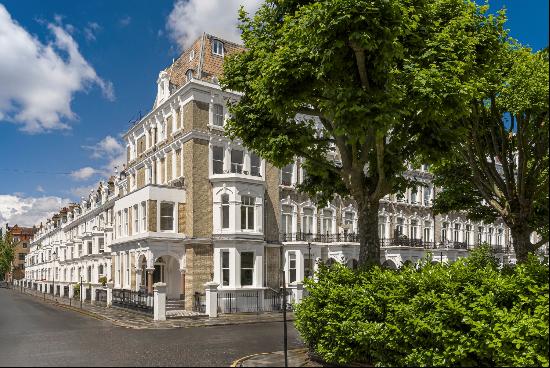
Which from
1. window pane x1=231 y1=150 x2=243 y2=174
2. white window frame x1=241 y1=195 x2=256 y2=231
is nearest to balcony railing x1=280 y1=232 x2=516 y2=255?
white window frame x1=241 y1=195 x2=256 y2=231

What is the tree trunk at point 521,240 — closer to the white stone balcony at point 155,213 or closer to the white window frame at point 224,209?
the white window frame at point 224,209

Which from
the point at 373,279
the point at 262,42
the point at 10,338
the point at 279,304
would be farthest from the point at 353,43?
the point at 279,304

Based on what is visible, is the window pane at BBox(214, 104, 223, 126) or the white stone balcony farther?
the window pane at BBox(214, 104, 223, 126)

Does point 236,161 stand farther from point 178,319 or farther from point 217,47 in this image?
point 178,319

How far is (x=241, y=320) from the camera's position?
27.0m

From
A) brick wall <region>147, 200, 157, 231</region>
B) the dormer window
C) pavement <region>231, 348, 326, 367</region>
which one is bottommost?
pavement <region>231, 348, 326, 367</region>

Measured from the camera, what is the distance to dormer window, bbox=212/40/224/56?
123 feet

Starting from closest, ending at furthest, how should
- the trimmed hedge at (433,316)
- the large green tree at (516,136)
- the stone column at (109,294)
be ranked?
1. the trimmed hedge at (433,316)
2. the large green tree at (516,136)
3. the stone column at (109,294)

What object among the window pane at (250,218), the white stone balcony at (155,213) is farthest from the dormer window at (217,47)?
the window pane at (250,218)

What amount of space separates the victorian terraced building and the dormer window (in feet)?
0.25

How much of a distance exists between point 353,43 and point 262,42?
15.0ft

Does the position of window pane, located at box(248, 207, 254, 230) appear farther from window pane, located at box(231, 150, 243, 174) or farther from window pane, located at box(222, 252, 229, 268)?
window pane, located at box(231, 150, 243, 174)

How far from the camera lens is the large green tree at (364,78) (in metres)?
12.6

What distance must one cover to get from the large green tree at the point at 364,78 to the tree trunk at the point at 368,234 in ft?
0.10
